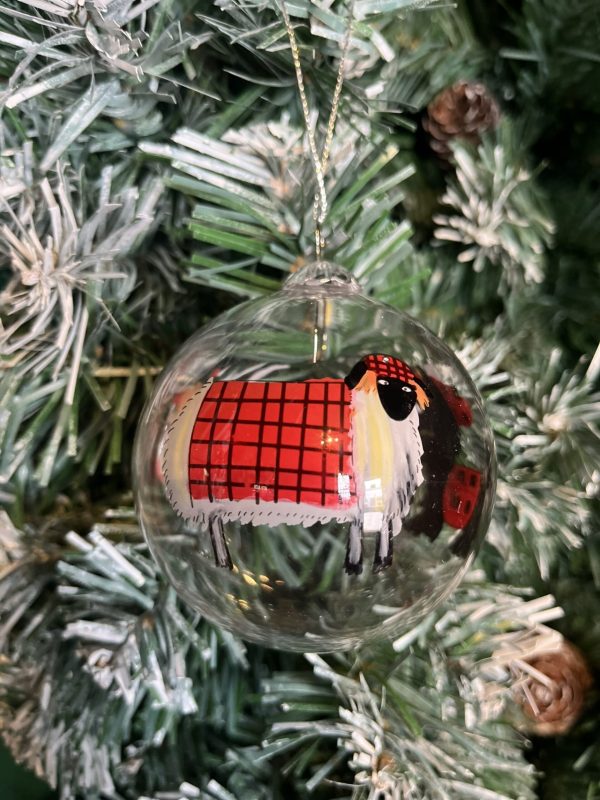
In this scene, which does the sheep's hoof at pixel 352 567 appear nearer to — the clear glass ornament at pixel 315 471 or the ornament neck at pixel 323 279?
the clear glass ornament at pixel 315 471

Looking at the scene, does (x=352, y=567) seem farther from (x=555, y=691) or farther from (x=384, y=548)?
(x=555, y=691)

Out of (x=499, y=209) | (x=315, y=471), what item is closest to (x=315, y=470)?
(x=315, y=471)

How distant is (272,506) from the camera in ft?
0.84

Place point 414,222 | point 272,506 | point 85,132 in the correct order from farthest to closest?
point 414,222 < point 85,132 < point 272,506

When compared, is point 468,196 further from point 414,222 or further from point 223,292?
point 223,292

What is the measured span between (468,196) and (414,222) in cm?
6

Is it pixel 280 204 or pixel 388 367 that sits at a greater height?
pixel 280 204

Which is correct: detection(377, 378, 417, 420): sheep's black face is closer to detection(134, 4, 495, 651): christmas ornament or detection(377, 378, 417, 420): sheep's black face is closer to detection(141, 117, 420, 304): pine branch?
detection(134, 4, 495, 651): christmas ornament

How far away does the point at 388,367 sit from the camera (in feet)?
0.90

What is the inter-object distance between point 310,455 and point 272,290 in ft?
0.56

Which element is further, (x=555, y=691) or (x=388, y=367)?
(x=555, y=691)

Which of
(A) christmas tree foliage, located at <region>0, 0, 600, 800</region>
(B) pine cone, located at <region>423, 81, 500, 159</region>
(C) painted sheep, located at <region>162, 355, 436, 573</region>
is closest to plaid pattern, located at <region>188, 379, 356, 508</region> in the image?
(C) painted sheep, located at <region>162, 355, 436, 573</region>

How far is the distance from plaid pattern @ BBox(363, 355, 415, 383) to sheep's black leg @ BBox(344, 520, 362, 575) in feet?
0.20

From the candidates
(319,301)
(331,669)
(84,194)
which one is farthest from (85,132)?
(331,669)
